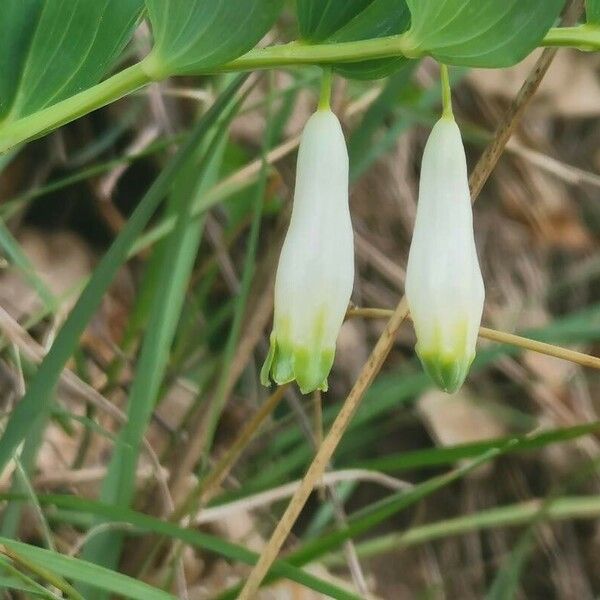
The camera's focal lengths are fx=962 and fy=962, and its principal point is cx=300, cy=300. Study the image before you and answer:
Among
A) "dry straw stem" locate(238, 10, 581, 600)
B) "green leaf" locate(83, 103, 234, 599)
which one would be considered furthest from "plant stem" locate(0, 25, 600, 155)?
"green leaf" locate(83, 103, 234, 599)

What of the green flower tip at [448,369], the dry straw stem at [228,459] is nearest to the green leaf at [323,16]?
the green flower tip at [448,369]

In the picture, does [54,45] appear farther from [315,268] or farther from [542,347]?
[542,347]

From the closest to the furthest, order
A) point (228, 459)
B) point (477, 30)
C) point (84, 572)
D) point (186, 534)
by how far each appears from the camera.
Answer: point (477, 30) → point (84, 572) → point (186, 534) → point (228, 459)

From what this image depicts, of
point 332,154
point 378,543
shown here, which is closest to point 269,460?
point 378,543

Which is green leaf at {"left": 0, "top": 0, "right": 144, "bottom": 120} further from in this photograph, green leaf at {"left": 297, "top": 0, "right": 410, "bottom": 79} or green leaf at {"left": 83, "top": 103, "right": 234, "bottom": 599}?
green leaf at {"left": 83, "top": 103, "right": 234, "bottom": 599}

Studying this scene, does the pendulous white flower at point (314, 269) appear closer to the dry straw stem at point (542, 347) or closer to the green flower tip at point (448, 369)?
the green flower tip at point (448, 369)

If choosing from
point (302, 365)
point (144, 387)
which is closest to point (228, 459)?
point (144, 387)
